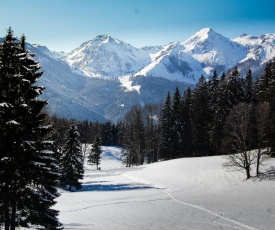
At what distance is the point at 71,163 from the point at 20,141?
36187 millimetres

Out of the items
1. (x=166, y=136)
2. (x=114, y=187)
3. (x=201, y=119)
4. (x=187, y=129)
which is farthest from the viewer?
(x=166, y=136)

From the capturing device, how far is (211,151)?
222 ft

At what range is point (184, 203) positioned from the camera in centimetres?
3172

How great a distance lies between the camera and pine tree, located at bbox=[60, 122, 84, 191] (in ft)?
162

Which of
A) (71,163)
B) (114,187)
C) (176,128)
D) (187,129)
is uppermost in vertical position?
(176,128)

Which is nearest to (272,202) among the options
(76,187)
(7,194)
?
(7,194)

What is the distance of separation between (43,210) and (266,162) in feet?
114

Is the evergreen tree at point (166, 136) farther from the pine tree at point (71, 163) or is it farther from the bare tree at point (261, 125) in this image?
the bare tree at point (261, 125)

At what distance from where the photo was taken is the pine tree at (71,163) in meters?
49.5

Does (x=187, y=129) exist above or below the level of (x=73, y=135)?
above

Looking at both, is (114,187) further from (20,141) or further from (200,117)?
(20,141)

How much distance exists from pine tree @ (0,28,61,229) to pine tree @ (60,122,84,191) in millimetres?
33315

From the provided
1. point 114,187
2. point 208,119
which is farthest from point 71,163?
point 208,119

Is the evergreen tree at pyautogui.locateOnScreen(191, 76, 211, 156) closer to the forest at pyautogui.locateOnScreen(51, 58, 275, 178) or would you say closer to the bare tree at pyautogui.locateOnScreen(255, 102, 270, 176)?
the forest at pyautogui.locateOnScreen(51, 58, 275, 178)
